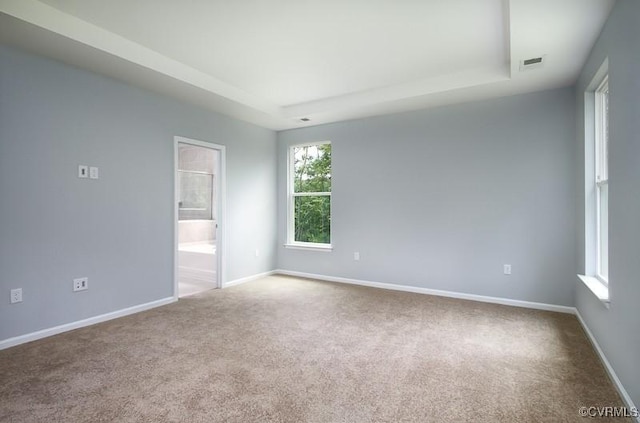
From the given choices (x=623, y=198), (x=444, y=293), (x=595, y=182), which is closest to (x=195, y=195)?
(x=444, y=293)

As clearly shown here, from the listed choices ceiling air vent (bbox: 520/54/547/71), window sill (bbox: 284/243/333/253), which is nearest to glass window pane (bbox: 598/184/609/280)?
ceiling air vent (bbox: 520/54/547/71)

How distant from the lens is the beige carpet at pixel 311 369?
6.13 feet

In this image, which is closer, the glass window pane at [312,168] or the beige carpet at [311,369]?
the beige carpet at [311,369]

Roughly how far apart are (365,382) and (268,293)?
2.44 meters

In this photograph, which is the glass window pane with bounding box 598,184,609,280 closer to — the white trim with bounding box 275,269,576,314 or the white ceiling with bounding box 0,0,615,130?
the white trim with bounding box 275,269,576,314

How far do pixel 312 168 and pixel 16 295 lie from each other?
12.8 ft

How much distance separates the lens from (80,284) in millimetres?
3146

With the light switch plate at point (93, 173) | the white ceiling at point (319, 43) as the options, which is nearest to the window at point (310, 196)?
the white ceiling at point (319, 43)

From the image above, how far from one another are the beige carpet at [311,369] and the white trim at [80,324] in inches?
3.9

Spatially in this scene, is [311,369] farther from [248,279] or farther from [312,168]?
[312,168]

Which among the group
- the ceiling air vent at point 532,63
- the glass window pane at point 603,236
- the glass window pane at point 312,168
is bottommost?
the glass window pane at point 603,236

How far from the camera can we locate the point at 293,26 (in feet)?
8.81

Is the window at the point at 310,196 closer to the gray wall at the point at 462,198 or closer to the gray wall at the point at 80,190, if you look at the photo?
the gray wall at the point at 462,198

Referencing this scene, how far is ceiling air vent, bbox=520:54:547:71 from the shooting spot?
298 cm
